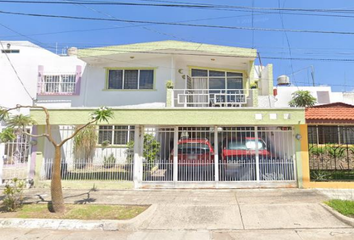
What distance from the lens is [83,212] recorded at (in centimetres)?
600

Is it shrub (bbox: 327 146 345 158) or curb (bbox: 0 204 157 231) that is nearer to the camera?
curb (bbox: 0 204 157 231)

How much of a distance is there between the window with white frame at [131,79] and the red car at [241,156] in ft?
19.4

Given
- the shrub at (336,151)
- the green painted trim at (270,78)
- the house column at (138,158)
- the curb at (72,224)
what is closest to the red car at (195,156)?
the house column at (138,158)

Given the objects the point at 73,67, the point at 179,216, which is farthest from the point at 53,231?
the point at 73,67

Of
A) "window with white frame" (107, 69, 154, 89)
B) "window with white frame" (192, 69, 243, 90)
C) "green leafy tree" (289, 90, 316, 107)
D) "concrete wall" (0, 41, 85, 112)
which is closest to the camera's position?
"window with white frame" (107, 69, 154, 89)

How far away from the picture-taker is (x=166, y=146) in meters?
8.78

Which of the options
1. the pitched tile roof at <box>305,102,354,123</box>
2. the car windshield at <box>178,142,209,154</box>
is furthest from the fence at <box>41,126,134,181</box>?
the pitched tile roof at <box>305,102,354,123</box>

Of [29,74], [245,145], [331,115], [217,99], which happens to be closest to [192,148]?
[245,145]

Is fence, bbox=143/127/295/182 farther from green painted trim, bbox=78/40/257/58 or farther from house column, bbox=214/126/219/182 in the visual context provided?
green painted trim, bbox=78/40/257/58

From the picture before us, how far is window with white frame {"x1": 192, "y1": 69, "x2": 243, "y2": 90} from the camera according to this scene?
527 inches

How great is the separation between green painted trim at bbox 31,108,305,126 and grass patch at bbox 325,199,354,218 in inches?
114

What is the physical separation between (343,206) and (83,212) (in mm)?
6438

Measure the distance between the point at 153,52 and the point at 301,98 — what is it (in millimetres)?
10488

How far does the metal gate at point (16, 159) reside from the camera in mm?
8891
